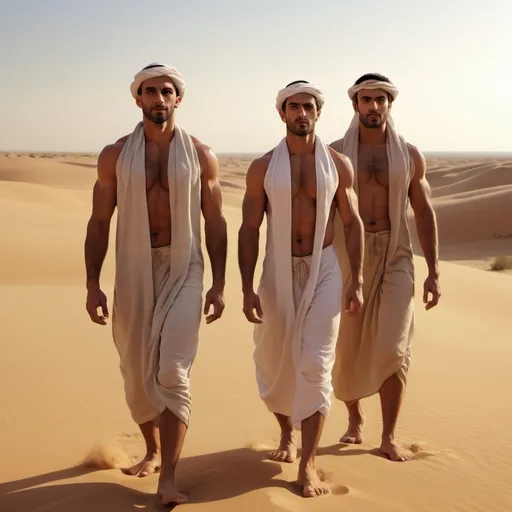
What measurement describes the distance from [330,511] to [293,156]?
220 cm

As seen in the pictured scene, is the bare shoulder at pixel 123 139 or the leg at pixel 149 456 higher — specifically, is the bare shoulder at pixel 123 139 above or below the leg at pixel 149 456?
above

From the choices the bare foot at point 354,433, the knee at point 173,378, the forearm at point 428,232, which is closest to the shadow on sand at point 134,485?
the knee at point 173,378

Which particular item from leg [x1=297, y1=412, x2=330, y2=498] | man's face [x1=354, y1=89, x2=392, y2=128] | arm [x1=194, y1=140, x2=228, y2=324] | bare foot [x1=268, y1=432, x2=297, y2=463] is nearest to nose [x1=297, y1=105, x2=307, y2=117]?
arm [x1=194, y1=140, x2=228, y2=324]

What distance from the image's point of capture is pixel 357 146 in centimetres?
565

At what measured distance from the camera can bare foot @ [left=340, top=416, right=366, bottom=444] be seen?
226 inches

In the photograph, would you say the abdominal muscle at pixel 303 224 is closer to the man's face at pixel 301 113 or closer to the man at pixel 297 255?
the man at pixel 297 255

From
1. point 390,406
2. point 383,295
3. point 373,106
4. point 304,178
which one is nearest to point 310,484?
point 390,406

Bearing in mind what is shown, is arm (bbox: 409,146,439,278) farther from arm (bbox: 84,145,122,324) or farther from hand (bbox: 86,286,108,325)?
hand (bbox: 86,286,108,325)

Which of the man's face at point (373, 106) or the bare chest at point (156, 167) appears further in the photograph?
the man's face at point (373, 106)

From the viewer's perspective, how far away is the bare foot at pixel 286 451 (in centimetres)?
509

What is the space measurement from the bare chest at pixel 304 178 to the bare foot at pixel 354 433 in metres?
1.97

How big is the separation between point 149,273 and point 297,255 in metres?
0.95

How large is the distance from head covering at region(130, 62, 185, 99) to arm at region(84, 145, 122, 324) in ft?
1.35

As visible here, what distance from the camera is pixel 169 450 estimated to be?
433cm
